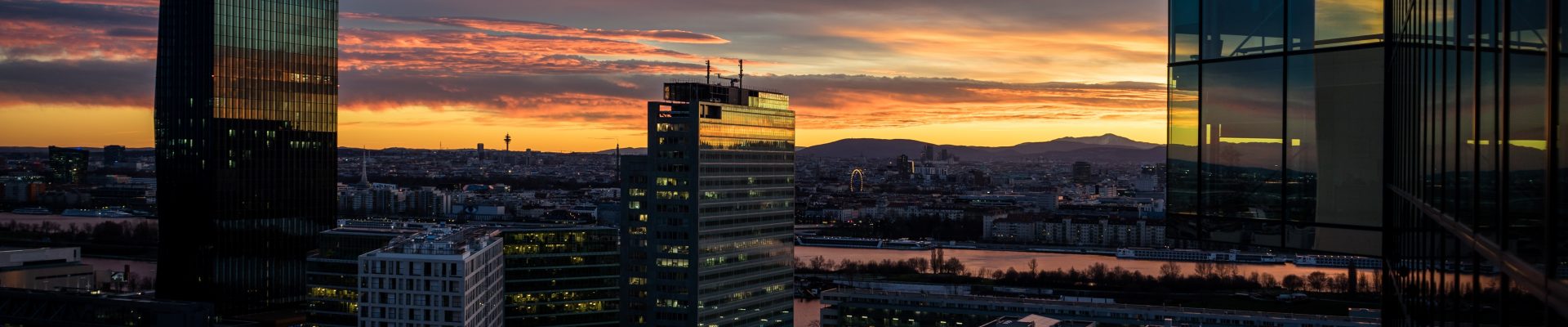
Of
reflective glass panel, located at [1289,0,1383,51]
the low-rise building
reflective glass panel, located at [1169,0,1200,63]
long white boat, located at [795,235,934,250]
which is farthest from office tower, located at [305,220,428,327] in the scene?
long white boat, located at [795,235,934,250]

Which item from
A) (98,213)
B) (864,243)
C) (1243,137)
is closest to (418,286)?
(1243,137)

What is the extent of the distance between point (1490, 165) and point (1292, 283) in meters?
55.6

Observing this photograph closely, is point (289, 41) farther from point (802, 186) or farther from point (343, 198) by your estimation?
point (802, 186)

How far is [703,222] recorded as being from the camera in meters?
35.7

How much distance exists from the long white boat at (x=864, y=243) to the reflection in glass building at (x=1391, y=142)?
72008 millimetres

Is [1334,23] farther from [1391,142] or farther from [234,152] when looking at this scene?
[234,152]

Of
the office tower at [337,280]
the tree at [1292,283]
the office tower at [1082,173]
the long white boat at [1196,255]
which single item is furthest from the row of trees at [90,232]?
the office tower at [1082,173]

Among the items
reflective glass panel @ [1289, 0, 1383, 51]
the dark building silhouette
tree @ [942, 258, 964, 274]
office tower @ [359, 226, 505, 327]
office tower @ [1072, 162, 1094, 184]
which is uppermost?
reflective glass panel @ [1289, 0, 1383, 51]

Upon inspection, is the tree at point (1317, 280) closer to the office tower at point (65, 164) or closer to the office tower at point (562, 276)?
the office tower at point (562, 276)

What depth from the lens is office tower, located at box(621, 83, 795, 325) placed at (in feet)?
115

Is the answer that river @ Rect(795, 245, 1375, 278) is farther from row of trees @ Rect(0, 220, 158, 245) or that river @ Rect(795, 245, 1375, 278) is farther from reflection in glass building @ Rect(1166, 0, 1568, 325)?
reflection in glass building @ Rect(1166, 0, 1568, 325)

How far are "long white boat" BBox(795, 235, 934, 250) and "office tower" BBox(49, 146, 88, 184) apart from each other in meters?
58.2

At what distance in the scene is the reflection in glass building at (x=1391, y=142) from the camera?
1807 millimetres

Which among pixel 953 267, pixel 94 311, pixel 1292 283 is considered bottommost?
pixel 953 267
